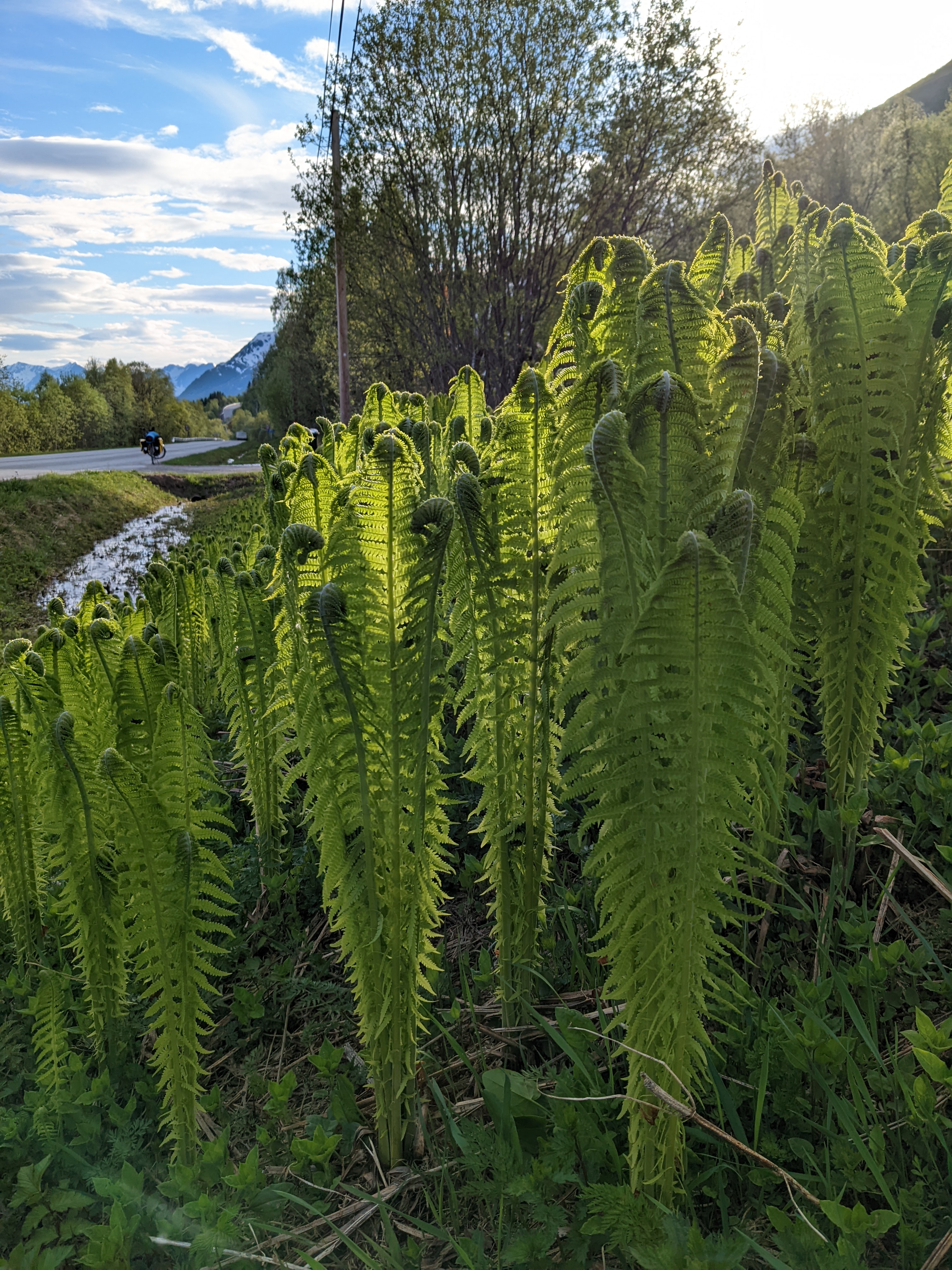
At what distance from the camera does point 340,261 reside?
16391 mm

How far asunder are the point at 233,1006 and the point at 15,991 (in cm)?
66

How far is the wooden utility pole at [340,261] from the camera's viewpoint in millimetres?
15422

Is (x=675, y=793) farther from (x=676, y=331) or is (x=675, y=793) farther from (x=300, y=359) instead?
(x=300, y=359)

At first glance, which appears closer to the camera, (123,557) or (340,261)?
(123,557)

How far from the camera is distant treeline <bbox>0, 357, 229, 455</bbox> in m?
53.8

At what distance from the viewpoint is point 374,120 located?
562 inches

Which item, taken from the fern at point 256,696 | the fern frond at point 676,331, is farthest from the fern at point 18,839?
the fern frond at point 676,331

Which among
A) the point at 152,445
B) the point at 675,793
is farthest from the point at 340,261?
the point at 152,445

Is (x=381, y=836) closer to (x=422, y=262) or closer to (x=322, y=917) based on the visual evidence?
(x=322, y=917)

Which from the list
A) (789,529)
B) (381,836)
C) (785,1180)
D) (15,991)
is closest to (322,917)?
(15,991)

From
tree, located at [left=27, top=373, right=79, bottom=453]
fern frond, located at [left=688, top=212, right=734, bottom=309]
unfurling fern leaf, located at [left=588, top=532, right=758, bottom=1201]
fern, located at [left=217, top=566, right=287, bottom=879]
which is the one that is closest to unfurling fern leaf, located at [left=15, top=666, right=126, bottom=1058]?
fern, located at [left=217, top=566, right=287, bottom=879]

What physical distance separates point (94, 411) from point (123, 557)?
222 feet

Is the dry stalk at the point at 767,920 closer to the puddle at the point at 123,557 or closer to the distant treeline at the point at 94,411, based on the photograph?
the puddle at the point at 123,557

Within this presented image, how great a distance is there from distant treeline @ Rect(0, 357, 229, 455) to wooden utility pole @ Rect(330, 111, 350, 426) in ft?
140
